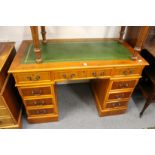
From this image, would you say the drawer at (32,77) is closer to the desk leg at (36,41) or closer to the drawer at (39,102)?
the desk leg at (36,41)

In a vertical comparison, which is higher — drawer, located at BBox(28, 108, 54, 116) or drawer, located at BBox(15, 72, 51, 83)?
drawer, located at BBox(15, 72, 51, 83)

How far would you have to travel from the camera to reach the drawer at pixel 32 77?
1135mm

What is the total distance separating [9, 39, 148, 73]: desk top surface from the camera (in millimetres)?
1146

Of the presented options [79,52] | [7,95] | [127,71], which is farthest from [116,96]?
[7,95]

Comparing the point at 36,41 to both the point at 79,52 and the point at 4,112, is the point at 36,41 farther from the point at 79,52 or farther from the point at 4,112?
the point at 4,112

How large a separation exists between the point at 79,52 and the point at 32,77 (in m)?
0.51

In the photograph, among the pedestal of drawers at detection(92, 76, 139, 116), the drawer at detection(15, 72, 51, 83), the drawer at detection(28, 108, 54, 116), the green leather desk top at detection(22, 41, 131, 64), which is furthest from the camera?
the drawer at detection(28, 108, 54, 116)

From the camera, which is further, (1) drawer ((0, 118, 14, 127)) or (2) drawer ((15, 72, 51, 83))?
(1) drawer ((0, 118, 14, 127))

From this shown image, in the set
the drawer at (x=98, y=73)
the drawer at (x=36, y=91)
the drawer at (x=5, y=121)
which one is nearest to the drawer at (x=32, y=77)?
the drawer at (x=36, y=91)

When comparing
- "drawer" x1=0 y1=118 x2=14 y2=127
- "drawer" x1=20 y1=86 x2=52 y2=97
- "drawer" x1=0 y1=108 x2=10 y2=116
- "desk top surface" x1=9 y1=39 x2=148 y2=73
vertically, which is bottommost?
"drawer" x1=0 y1=118 x2=14 y2=127

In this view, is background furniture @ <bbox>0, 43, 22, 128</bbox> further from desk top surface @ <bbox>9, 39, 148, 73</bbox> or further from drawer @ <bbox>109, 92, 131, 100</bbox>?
drawer @ <bbox>109, 92, 131, 100</bbox>

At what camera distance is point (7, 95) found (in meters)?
1.26

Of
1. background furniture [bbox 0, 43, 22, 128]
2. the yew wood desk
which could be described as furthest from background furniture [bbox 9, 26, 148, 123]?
background furniture [bbox 0, 43, 22, 128]
